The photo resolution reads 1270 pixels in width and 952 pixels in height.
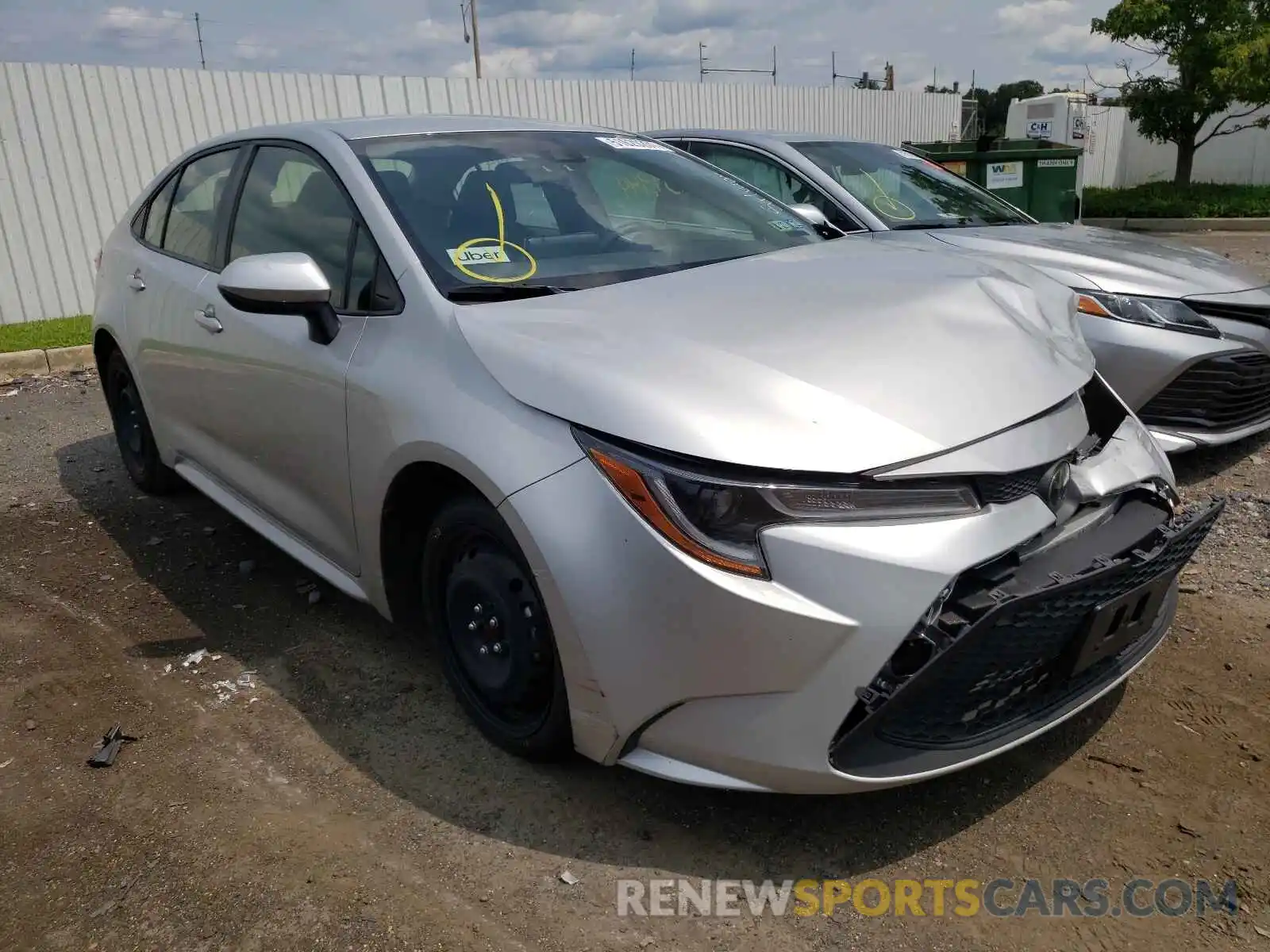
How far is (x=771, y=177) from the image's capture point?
19.1 feet

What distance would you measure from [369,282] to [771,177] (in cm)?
352

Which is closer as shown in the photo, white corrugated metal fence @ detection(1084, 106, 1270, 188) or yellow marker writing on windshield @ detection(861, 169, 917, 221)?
yellow marker writing on windshield @ detection(861, 169, 917, 221)

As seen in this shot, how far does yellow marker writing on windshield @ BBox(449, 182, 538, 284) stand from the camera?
276cm

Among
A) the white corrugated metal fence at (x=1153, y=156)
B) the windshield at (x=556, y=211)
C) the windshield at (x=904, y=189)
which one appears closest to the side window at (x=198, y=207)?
the windshield at (x=556, y=211)

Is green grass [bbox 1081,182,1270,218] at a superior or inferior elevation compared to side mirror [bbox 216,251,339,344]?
inferior

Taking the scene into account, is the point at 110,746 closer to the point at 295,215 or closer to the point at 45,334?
the point at 295,215

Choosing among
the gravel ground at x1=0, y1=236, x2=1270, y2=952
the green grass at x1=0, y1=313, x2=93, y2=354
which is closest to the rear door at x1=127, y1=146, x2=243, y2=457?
the gravel ground at x1=0, y1=236, x2=1270, y2=952

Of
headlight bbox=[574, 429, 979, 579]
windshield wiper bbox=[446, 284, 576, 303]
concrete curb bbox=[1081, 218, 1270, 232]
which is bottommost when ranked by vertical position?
concrete curb bbox=[1081, 218, 1270, 232]

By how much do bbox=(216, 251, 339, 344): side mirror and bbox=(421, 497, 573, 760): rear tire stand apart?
2.28 ft

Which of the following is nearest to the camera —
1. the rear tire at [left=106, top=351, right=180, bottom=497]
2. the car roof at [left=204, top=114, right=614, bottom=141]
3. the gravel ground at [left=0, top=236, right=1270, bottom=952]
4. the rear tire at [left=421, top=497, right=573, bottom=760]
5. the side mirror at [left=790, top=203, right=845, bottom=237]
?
the gravel ground at [left=0, top=236, right=1270, bottom=952]

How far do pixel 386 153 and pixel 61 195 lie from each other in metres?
8.04

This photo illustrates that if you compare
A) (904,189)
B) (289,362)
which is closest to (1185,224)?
(904,189)

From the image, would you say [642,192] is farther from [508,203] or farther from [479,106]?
[479,106]

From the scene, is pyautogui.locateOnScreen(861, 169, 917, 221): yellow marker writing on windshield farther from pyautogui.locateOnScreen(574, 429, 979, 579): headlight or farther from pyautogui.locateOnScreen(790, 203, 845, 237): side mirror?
pyautogui.locateOnScreen(574, 429, 979, 579): headlight
